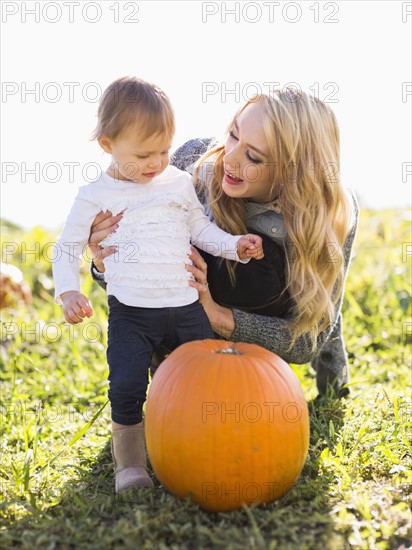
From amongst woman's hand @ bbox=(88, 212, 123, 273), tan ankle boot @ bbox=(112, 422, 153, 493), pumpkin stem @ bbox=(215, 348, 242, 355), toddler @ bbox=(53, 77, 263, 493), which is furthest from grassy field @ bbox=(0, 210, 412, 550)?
woman's hand @ bbox=(88, 212, 123, 273)

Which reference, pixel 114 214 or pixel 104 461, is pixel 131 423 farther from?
pixel 114 214

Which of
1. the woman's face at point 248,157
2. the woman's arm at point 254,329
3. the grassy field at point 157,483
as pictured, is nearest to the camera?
the grassy field at point 157,483

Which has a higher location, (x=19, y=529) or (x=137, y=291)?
(x=137, y=291)

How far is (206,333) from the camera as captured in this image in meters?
2.55

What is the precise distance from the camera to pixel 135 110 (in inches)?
88.7

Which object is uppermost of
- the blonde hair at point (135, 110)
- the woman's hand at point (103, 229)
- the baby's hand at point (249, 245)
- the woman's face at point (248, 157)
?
the blonde hair at point (135, 110)

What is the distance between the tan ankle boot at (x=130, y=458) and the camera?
2.31m

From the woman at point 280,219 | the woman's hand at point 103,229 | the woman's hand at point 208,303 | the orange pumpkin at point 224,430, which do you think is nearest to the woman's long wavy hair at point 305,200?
the woman at point 280,219

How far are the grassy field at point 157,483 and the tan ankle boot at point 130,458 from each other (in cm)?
7

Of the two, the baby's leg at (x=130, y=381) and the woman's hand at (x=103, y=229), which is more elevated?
the woman's hand at (x=103, y=229)

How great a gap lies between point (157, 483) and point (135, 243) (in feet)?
2.69

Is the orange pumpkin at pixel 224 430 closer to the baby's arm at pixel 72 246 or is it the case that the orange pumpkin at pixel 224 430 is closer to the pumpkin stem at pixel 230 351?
the pumpkin stem at pixel 230 351

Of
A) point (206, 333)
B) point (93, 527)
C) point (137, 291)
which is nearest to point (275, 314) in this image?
point (206, 333)

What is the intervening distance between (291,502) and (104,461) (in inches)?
32.7
